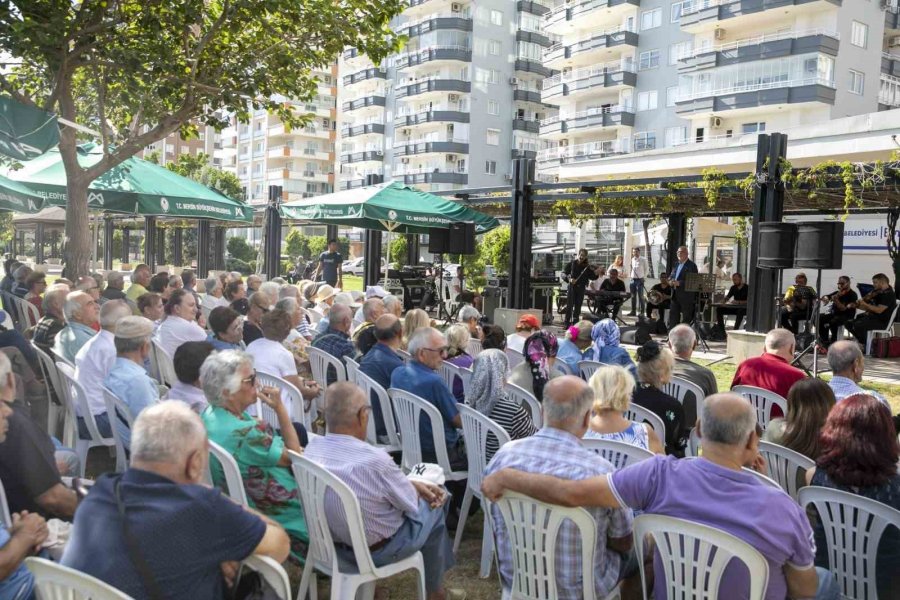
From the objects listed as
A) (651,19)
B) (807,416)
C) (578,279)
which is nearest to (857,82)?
(651,19)

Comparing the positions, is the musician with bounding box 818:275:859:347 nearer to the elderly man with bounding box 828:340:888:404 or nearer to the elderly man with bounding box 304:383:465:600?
the elderly man with bounding box 828:340:888:404

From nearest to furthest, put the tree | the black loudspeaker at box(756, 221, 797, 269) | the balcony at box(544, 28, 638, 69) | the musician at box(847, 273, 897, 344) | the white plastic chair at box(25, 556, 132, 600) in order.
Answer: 1. the white plastic chair at box(25, 556, 132, 600)
2. the tree
3. the black loudspeaker at box(756, 221, 797, 269)
4. the musician at box(847, 273, 897, 344)
5. the balcony at box(544, 28, 638, 69)

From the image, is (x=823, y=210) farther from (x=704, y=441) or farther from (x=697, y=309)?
(x=704, y=441)

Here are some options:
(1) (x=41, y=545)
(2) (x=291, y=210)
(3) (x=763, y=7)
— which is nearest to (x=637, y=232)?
(3) (x=763, y=7)

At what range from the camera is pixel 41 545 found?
2.50 meters

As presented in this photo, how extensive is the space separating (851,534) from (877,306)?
11445 millimetres

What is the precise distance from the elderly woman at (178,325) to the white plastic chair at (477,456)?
2.94 meters

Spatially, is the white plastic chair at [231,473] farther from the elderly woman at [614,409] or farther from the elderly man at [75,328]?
the elderly man at [75,328]

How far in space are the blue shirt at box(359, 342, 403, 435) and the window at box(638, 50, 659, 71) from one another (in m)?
43.3

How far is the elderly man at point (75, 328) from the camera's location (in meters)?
5.65

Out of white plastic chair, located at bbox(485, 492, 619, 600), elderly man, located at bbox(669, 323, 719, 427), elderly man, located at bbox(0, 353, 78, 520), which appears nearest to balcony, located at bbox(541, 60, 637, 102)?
elderly man, located at bbox(669, 323, 719, 427)

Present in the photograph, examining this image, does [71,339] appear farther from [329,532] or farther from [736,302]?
[736,302]

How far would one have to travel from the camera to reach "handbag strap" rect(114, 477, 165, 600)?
6.86 ft

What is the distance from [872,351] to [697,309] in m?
2.91
